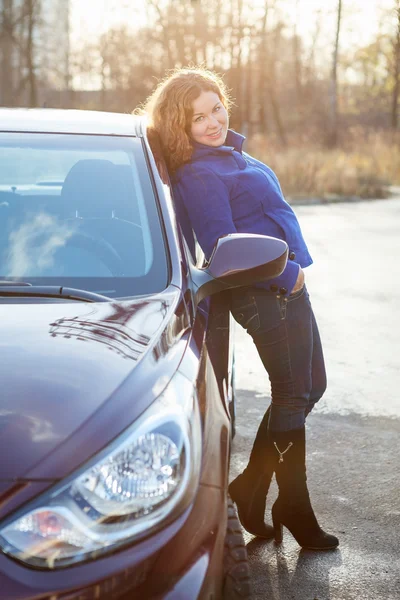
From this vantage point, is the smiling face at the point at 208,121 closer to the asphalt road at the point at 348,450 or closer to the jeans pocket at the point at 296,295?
the jeans pocket at the point at 296,295

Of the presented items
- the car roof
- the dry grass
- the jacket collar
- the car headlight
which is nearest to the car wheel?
the car headlight

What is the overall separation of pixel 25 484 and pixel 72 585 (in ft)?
0.69

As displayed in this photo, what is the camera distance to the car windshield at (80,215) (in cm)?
281

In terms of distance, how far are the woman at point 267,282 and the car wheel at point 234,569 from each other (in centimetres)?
110

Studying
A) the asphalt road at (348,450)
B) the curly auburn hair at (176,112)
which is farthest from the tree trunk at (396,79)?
the curly auburn hair at (176,112)

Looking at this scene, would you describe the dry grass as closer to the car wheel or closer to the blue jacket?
the blue jacket

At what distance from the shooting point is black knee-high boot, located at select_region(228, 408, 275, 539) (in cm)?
347

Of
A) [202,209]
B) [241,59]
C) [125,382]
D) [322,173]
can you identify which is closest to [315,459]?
[202,209]

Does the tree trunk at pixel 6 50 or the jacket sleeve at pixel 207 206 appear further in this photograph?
the tree trunk at pixel 6 50

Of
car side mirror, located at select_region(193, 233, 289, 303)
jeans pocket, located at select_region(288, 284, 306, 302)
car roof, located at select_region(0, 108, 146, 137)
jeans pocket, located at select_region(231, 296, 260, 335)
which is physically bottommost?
jeans pocket, located at select_region(231, 296, 260, 335)

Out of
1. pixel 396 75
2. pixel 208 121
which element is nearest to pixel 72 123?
pixel 208 121

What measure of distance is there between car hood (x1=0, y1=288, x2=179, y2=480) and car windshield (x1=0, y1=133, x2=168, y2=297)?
21 centimetres

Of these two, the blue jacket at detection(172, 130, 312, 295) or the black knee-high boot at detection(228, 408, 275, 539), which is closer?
the blue jacket at detection(172, 130, 312, 295)

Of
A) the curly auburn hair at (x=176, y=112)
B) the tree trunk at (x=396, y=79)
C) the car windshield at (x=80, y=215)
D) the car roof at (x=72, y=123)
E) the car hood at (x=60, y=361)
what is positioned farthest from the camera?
the tree trunk at (x=396, y=79)
